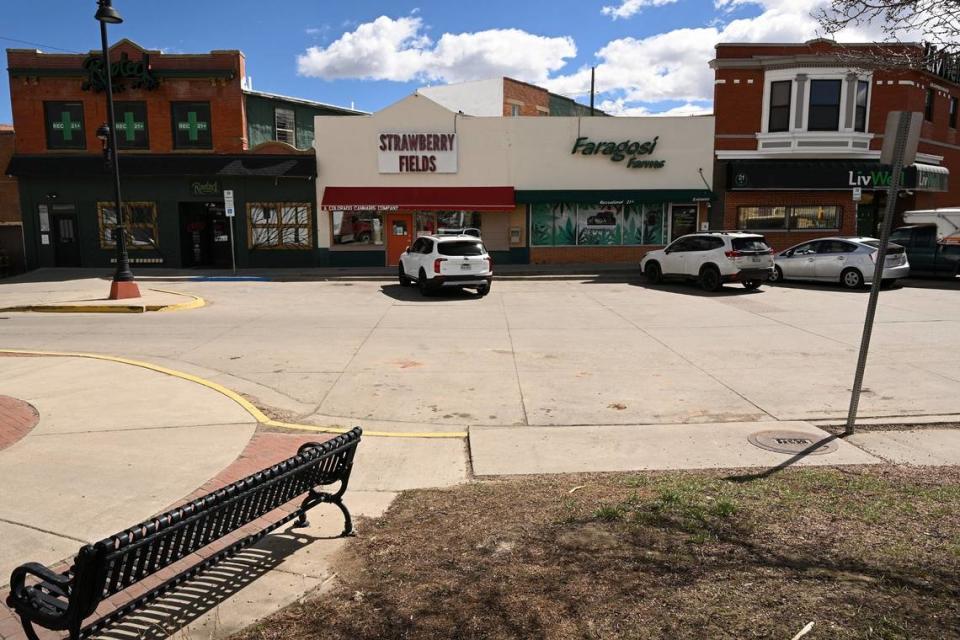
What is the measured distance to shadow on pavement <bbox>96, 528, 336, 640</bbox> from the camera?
3645mm

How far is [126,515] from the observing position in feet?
16.5

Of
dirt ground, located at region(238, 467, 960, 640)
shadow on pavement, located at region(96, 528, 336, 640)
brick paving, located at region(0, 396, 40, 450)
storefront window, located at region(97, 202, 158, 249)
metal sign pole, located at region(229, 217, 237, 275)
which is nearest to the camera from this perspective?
dirt ground, located at region(238, 467, 960, 640)

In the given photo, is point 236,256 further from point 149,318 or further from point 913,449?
point 913,449

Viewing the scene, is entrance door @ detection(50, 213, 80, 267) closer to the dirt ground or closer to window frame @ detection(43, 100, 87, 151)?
window frame @ detection(43, 100, 87, 151)

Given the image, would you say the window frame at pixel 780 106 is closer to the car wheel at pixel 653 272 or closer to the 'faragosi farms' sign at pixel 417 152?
the car wheel at pixel 653 272

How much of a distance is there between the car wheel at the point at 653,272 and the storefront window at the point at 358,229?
1112 centimetres

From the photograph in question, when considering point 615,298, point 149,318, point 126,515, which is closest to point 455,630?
point 126,515

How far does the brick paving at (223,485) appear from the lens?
3674 millimetres

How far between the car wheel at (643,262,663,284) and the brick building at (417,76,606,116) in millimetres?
19946

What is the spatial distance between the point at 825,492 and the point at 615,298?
13943 mm

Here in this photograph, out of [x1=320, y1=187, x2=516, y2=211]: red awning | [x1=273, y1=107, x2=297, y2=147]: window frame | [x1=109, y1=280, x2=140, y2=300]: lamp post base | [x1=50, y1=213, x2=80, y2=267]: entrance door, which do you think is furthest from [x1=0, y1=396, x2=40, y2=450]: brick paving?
[x1=273, y1=107, x2=297, y2=147]: window frame

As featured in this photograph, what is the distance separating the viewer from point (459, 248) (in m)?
19.2

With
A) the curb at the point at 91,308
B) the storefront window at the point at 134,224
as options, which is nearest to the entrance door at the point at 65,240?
the storefront window at the point at 134,224

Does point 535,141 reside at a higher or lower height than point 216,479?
higher
